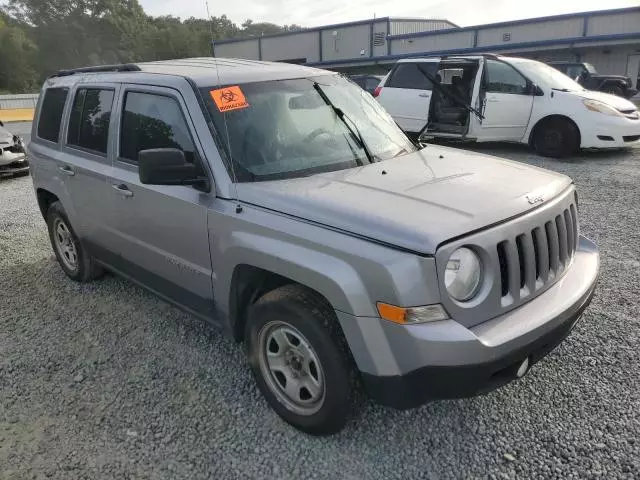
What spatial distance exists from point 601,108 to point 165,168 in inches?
336

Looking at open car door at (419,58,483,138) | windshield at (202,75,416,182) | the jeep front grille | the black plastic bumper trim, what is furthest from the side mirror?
open car door at (419,58,483,138)

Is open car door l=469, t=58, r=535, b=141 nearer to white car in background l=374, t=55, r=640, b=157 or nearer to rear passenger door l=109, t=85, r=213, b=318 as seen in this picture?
white car in background l=374, t=55, r=640, b=157

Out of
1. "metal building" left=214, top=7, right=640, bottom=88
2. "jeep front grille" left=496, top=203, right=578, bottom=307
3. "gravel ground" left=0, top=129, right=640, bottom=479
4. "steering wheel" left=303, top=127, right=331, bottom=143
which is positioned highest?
"metal building" left=214, top=7, right=640, bottom=88

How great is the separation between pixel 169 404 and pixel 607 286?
11.3ft

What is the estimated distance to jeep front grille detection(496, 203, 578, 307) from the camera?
2363 millimetres

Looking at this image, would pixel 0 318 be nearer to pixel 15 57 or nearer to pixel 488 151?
pixel 488 151

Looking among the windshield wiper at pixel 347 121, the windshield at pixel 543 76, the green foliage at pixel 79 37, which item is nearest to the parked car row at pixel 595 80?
the windshield at pixel 543 76

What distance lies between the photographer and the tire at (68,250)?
14.7 feet

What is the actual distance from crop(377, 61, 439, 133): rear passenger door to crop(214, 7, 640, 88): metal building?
23048 millimetres

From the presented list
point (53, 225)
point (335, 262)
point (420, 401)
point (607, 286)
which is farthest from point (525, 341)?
point (53, 225)

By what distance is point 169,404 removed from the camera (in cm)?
301

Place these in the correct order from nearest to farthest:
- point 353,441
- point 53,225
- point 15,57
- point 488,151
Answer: point 353,441, point 53,225, point 488,151, point 15,57

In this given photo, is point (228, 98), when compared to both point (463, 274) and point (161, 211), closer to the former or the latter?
point (161, 211)

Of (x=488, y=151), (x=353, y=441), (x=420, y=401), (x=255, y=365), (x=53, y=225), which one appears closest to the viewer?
(x=420, y=401)
